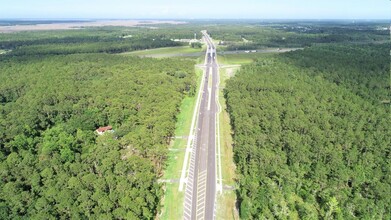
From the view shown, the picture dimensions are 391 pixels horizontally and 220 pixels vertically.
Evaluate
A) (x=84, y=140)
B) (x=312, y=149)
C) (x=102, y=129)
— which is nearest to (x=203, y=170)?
(x=312, y=149)

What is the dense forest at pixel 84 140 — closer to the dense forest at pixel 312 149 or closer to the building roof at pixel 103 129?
the building roof at pixel 103 129

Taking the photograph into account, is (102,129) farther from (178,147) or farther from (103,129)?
(178,147)

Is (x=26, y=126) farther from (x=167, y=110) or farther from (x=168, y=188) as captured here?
(x=168, y=188)

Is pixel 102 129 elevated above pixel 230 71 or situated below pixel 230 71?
below

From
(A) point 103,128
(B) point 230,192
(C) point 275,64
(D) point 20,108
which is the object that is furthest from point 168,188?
(C) point 275,64

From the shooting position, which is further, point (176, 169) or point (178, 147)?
point (178, 147)
